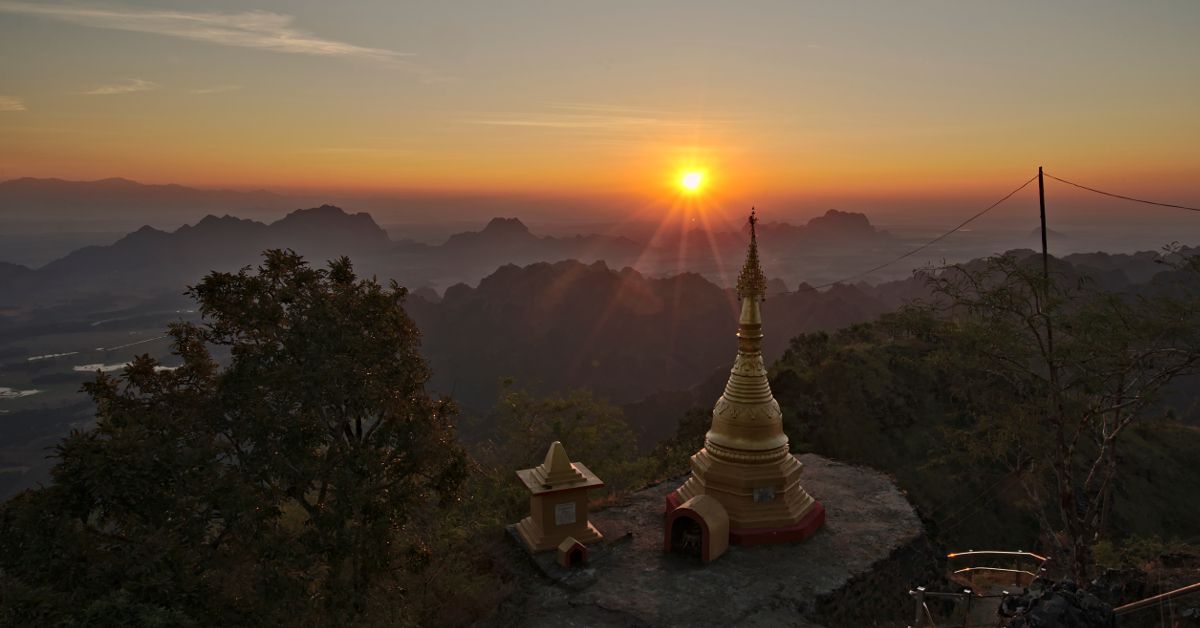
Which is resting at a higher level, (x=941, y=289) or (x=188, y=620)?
(x=941, y=289)

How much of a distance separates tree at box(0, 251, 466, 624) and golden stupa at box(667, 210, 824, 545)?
666 cm

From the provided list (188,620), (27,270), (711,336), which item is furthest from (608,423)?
(27,270)

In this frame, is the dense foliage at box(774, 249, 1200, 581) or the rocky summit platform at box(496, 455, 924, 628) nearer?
the rocky summit platform at box(496, 455, 924, 628)

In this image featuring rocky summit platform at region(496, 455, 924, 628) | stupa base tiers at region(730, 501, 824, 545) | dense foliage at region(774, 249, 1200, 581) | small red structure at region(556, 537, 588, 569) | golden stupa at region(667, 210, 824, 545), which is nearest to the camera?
rocky summit platform at region(496, 455, 924, 628)

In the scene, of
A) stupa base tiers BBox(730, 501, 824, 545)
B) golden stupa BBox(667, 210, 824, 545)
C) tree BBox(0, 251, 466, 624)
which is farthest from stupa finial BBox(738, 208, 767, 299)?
tree BBox(0, 251, 466, 624)

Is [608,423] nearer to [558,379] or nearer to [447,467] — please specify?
[447,467]

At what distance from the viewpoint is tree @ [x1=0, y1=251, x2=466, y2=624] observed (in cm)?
779

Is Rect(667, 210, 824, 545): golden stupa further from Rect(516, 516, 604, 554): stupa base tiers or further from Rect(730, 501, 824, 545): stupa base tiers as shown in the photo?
Rect(516, 516, 604, 554): stupa base tiers

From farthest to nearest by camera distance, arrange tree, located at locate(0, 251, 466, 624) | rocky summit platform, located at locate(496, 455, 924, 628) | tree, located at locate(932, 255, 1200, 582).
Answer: tree, located at locate(932, 255, 1200, 582) < rocky summit platform, located at locate(496, 455, 924, 628) < tree, located at locate(0, 251, 466, 624)

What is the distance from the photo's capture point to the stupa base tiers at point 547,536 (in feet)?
49.0

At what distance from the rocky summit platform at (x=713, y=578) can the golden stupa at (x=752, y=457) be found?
0.48 metres

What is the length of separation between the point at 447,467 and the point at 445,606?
2.99 m

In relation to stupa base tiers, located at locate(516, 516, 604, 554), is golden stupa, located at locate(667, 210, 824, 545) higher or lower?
higher

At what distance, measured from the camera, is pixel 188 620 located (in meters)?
7.48
